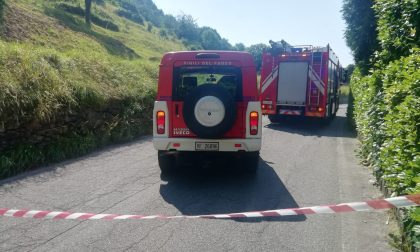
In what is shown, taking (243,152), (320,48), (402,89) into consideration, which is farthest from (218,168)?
(320,48)

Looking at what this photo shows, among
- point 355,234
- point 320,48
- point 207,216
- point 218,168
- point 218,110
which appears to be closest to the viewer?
point 355,234

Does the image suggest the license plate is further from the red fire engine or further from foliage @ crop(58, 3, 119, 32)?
foliage @ crop(58, 3, 119, 32)

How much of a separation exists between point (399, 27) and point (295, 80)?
27.0ft

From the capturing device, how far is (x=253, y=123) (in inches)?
258

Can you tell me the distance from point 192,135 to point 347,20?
477 inches

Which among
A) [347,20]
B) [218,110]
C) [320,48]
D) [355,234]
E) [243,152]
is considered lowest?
[355,234]

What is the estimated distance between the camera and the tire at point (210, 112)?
20.6ft

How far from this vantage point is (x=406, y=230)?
4.03m

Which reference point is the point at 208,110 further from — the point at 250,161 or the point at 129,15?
the point at 129,15

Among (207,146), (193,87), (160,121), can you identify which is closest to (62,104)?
(160,121)

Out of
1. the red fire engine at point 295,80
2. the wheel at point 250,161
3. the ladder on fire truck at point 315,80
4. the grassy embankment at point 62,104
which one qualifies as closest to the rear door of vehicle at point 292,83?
the red fire engine at point 295,80

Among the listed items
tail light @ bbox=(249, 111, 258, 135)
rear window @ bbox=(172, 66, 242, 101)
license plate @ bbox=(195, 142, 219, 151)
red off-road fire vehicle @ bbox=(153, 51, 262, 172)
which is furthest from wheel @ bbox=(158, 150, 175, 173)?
tail light @ bbox=(249, 111, 258, 135)

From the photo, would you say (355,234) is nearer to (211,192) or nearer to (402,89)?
(402,89)

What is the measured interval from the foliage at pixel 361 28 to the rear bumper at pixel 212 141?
9.08 metres
